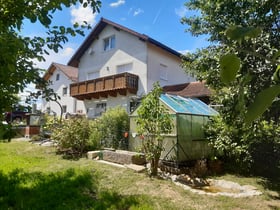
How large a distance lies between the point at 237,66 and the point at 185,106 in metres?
10.1

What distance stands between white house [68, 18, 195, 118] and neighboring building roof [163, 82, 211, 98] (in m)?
1.51

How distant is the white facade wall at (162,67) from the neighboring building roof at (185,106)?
700cm

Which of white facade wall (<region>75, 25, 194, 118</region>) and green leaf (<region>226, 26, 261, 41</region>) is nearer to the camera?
green leaf (<region>226, 26, 261, 41</region>)

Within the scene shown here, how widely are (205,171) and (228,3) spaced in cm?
546

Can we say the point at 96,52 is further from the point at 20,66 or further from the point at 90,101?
the point at 20,66

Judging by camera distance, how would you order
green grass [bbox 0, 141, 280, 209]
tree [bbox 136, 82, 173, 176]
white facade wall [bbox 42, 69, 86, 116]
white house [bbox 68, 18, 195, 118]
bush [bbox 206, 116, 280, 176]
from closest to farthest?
green grass [bbox 0, 141, 280, 209]
tree [bbox 136, 82, 173, 176]
bush [bbox 206, 116, 280, 176]
white house [bbox 68, 18, 195, 118]
white facade wall [bbox 42, 69, 86, 116]

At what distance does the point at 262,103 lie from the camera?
22.0 inches

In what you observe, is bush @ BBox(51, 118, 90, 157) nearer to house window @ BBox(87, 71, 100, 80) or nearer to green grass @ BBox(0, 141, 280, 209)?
green grass @ BBox(0, 141, 280, 209)

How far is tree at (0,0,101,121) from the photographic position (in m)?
2.70

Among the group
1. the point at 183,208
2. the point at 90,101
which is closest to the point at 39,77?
the point at 183,208

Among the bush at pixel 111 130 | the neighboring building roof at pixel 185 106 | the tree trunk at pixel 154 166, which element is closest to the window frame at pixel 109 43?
the bush at pixel 111 130

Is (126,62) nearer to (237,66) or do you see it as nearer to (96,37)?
(96,37)

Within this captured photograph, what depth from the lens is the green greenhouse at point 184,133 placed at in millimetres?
9094

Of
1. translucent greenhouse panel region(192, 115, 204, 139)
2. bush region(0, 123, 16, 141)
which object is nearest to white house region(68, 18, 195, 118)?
translucent greenhouse panel region(192, 115, 204, 139)
